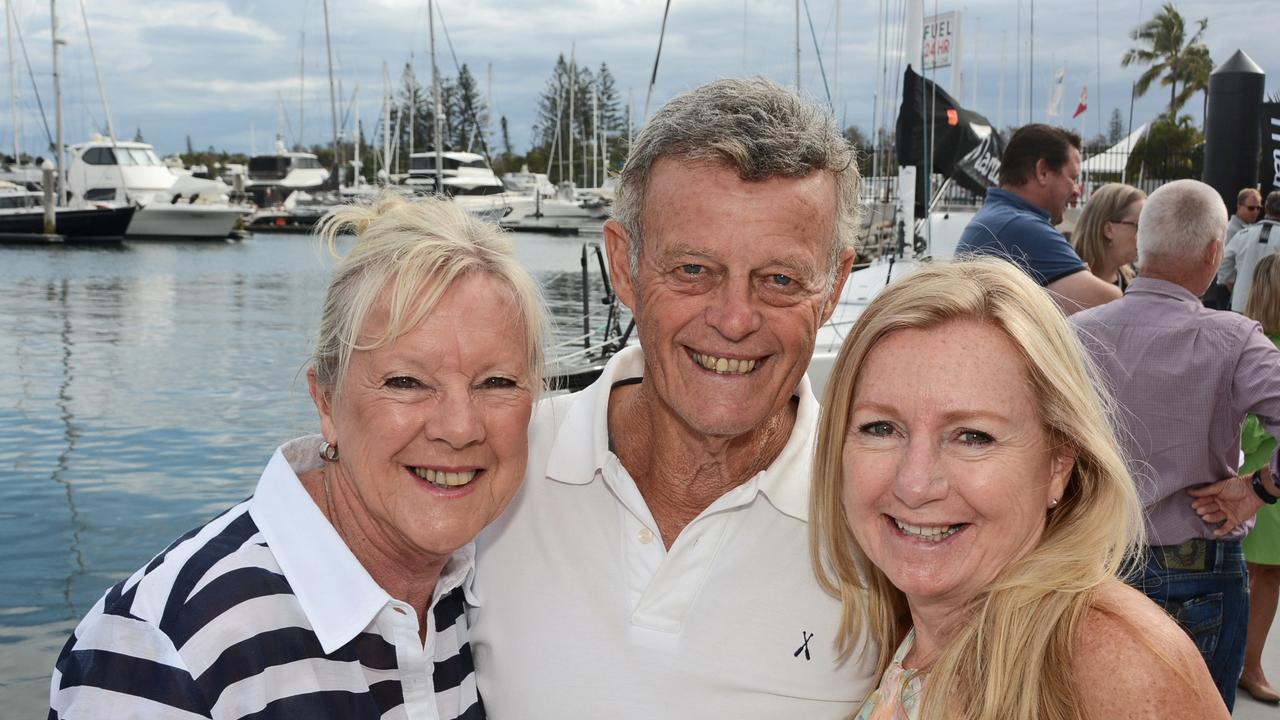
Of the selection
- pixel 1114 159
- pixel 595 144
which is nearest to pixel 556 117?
pixel 595 144

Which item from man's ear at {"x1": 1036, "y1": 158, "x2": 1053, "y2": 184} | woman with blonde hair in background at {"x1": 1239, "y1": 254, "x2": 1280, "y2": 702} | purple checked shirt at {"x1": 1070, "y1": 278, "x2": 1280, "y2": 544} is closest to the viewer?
purple checked shirt at {"x1": 1070, "y1": 278, "x2": 1280, "y2": 544}

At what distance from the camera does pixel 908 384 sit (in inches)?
68.9

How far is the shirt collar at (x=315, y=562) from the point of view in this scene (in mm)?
1658

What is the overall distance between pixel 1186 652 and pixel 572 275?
34415 millimetres

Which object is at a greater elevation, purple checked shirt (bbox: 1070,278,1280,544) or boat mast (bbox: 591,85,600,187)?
boat mast (bbox: 591,85,600,187)

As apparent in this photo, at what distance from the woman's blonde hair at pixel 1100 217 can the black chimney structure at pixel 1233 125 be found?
108 inches

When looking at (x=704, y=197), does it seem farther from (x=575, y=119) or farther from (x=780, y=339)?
(x=575, y=119)

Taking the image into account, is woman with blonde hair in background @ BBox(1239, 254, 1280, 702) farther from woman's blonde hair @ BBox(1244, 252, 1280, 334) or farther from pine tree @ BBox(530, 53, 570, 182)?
pine tree @ BBox(530, 53, 570, 182)

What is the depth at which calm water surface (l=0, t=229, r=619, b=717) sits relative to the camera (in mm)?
7402

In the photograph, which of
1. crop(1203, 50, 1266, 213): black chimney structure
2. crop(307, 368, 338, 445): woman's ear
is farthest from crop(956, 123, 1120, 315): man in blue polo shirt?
crop(307, 368, 338, 445): woman's ear

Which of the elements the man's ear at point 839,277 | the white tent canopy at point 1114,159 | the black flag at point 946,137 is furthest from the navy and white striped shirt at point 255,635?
the white tent canopy at point 1114,159

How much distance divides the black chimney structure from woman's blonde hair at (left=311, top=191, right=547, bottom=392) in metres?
7.51

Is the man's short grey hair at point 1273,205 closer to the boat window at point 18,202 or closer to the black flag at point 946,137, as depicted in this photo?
the black flag at point 946,137

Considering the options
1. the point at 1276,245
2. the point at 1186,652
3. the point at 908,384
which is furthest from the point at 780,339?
the point at 1276,245
